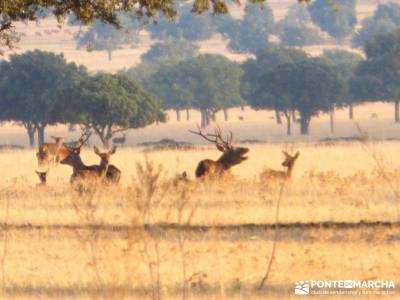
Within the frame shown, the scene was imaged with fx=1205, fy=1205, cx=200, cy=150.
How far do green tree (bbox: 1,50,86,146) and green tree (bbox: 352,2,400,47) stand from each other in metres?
83.1

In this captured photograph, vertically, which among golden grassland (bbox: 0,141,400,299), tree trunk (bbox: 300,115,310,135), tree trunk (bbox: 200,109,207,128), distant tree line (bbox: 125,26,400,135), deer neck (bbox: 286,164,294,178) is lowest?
golden grassland (bbox: 0,141,400,299)

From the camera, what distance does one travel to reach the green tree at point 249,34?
17388 cm

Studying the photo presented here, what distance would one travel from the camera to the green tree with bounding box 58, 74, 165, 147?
2537 inches

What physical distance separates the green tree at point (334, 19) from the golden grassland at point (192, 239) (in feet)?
523

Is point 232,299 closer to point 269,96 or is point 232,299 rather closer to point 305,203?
point 305,203

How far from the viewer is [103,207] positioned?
925 inches

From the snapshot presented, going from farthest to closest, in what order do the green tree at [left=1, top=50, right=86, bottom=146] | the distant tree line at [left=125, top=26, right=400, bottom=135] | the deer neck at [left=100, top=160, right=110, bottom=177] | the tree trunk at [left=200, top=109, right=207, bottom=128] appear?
the tree trunk at [left=200, top=109, right=207, bottom=128], the distant tree line at [left=125, top=26, right=400, bottom=135], the green tree at [left=1, top=50, right=86, bottom=146], the deer neck at [left=100, top=160, right=110, bottom=177]

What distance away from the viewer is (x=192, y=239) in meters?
18.5

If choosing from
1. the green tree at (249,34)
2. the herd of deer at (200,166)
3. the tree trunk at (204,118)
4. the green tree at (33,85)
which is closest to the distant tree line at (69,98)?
the green tree at (33,85)

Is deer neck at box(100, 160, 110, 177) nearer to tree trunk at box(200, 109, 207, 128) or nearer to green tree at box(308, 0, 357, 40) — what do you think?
tree trunk at box(200, 109, 207, 128)

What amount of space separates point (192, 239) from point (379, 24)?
6410 inches

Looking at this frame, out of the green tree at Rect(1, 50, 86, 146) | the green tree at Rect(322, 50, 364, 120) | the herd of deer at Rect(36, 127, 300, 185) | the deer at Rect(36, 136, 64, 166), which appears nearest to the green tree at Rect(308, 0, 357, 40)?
the green tree at Rect(322, 50, 364, 120)

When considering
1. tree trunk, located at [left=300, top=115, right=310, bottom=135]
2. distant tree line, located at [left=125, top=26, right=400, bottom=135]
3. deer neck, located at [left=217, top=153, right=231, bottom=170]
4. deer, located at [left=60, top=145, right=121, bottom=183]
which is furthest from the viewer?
tree trunk, located at [left=300, top=115, right=310, bottom=135]

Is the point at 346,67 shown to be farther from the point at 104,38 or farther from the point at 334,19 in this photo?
the point at 334,19
